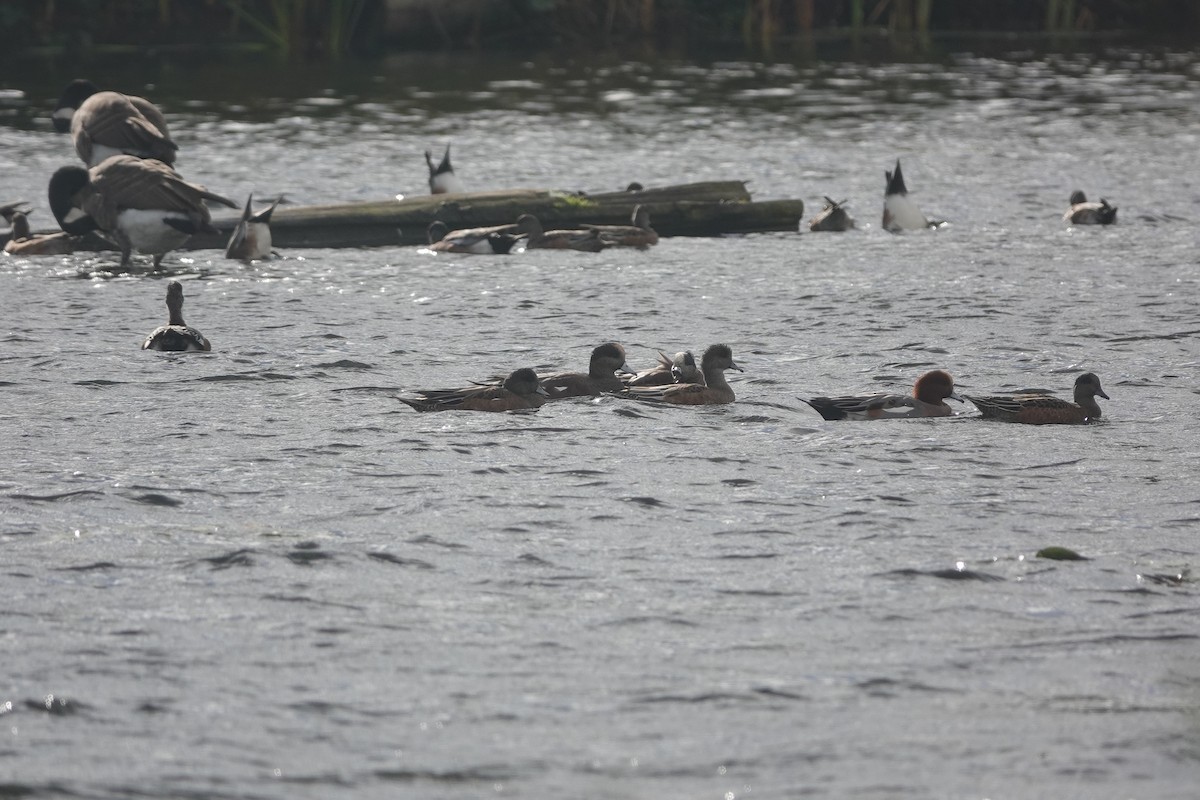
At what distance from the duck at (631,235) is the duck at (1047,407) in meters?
8.68

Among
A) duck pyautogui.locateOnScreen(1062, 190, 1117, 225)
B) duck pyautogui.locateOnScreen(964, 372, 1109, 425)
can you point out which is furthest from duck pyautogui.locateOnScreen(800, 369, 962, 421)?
duck pyautogui.locateOnScreen(1062, 190, 1117, 225)

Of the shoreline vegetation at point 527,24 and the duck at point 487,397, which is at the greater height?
the shoreline vegetation at point 527,24

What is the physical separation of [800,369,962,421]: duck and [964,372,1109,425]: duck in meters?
0.24

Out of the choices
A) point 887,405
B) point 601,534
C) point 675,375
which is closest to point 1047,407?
point 887,405

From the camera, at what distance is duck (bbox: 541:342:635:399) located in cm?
1336

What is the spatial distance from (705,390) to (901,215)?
9.89 metres

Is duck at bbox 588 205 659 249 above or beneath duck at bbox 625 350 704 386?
beneath

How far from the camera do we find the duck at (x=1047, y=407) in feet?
41.6

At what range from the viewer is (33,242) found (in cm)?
2072

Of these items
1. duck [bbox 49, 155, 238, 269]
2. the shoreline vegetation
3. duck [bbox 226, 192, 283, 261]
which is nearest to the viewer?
duck [bbox 49, 155, 238, 269]

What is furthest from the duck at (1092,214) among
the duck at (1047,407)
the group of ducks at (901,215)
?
the duck at (1047,407)

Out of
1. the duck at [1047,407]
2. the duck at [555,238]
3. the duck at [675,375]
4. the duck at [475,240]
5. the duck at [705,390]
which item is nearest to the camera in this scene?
the duck at [1047,407]

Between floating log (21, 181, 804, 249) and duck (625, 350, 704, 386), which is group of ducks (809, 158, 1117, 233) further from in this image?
duck (625, 350, 704, 386)

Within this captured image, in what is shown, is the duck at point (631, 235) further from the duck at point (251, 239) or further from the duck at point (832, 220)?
the duck at point (251, 239)
